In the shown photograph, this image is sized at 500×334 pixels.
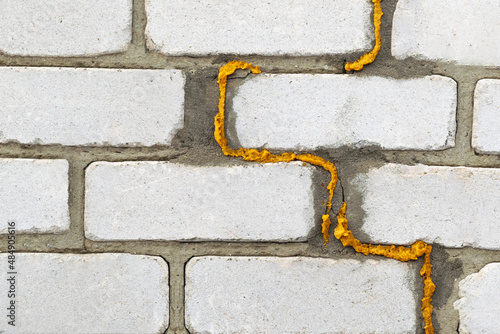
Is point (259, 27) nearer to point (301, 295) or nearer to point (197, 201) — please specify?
point (197, 201)

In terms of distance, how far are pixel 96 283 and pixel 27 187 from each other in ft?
0.71

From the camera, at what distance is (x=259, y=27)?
0.68 meters

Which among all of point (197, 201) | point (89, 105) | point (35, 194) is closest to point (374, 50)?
point (197, 201)

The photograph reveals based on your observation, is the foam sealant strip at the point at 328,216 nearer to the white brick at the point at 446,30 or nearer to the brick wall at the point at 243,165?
the brick wall at the point at 243,165

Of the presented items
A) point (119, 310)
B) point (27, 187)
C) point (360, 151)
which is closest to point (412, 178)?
point (360, 151)

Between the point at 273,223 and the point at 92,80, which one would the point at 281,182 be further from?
the point at 92,80

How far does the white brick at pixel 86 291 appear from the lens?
2.29 ft

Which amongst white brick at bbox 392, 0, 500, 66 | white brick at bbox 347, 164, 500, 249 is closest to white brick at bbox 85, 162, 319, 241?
white brick at bbox 347, 164, 500, 249

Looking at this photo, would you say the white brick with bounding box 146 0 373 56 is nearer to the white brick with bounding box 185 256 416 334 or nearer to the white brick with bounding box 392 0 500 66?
the white brick with bounding box 392 0 500 66

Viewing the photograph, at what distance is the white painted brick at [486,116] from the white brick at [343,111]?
4 cm

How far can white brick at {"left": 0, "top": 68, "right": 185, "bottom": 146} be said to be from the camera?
2.23 feet

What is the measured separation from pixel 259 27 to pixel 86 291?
1.90 feet

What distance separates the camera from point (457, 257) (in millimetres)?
700

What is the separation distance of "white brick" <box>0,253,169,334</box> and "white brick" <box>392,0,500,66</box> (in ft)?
A: 1.99
